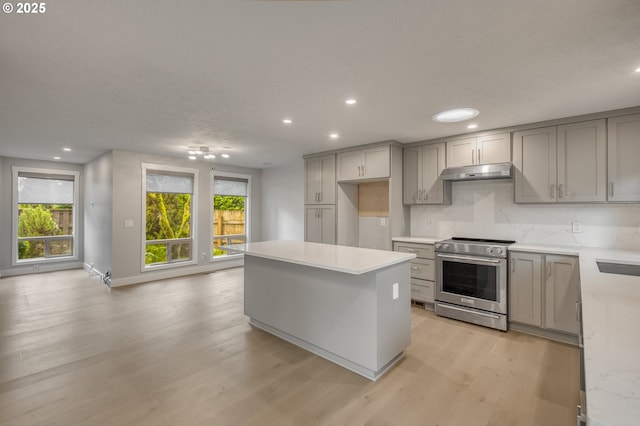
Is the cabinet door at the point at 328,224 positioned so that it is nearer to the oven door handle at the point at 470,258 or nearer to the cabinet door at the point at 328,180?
the cabinet door at the point at 328,180

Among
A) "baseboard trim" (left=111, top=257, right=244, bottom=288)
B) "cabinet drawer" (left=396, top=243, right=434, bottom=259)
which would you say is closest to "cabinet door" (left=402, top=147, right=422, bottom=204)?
"cabinet drawer" (left=396, top=243, right=434, bottom=259)

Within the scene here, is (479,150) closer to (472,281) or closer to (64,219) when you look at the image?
(472,281)

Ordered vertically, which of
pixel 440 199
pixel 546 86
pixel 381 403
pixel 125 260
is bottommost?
pixel 381 403

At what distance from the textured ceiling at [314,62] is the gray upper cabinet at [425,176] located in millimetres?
585

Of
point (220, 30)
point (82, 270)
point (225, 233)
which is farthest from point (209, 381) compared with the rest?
point (82, 270)

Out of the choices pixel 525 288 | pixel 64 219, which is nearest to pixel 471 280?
pixel 525 288

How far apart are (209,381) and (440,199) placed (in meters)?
3.56

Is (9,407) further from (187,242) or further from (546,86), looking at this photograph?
(546,86)

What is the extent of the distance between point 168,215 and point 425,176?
16.9ft

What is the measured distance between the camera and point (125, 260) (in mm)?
5418

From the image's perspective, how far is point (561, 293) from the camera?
310 cm

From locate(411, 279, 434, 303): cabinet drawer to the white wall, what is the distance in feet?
10.5

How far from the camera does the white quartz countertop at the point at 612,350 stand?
2.21 feet

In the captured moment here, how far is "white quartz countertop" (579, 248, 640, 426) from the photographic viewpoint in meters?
0.67
